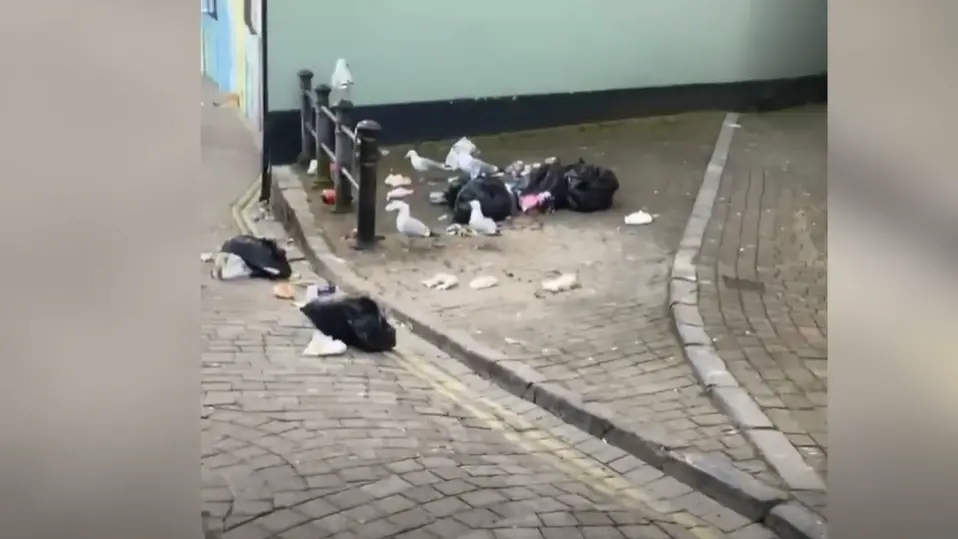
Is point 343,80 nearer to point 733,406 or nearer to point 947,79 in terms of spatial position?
point 733,406

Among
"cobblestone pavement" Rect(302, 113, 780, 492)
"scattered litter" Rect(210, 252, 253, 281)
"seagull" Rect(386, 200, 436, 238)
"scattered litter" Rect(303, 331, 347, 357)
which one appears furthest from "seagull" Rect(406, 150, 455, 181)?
"scattered litter" Rect(303, 331, 347, 357)

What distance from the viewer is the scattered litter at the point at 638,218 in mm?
7215

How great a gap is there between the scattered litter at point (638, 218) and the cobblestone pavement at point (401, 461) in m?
2.51

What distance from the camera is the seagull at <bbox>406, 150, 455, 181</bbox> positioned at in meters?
8.64

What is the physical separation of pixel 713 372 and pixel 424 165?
4556mm

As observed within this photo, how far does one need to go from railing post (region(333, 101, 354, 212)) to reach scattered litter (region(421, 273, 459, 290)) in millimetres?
1666

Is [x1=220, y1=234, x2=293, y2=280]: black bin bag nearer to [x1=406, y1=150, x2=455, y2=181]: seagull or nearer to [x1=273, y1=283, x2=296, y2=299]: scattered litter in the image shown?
[x1=273, y1=283, x2=296, y2=299]: scattered litter

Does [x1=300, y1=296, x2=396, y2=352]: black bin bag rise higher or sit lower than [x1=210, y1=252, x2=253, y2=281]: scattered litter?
lower

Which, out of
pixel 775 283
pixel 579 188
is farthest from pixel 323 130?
pixel 775 283

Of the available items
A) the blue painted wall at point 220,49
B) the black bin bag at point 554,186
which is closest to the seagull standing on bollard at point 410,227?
the black bin bag at point 554,186

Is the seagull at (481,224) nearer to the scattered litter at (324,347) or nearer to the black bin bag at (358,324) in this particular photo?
the black bin bag at (358,324)

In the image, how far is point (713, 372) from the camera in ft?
14.7

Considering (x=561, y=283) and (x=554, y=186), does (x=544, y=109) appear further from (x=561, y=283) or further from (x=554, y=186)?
(x=561, y=283)

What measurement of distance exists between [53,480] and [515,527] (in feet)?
5.69
